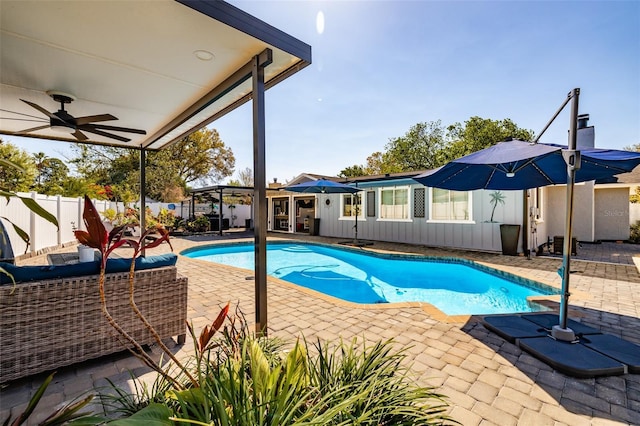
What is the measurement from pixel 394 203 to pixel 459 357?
9.93 metres

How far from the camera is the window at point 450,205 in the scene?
1013 cm

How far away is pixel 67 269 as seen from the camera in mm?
2434

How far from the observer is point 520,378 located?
2.42 meters

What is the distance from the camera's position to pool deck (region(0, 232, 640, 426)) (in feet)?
6.69

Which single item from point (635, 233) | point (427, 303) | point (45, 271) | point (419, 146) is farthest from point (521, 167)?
point (419, 146)

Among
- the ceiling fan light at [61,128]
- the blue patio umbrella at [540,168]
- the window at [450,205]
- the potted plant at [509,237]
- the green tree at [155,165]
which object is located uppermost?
the green tree at [155,165]

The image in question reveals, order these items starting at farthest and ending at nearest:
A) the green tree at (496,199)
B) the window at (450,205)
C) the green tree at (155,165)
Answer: the green tree at (155,165) → the window at (450,205) → the green tree at (496,199)

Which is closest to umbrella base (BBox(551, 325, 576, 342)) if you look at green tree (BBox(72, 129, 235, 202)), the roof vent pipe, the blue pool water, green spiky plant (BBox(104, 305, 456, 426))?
the blue pool water

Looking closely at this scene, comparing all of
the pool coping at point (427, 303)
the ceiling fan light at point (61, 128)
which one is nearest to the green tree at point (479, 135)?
the pool coping at point (427, 303)

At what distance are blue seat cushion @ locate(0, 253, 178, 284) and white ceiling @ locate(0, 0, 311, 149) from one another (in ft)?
6.97

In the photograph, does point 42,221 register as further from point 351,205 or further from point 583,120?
point 583,120

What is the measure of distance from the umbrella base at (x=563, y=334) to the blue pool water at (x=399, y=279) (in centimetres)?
165

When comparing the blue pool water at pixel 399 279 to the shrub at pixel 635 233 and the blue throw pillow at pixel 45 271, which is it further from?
the shrub at pixel 635 233

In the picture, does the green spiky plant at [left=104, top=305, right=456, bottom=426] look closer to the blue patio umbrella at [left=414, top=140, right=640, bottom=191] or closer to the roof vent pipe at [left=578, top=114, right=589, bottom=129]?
the blue patio umbrella at [left=414, top=140, right=640, bottom=191]
